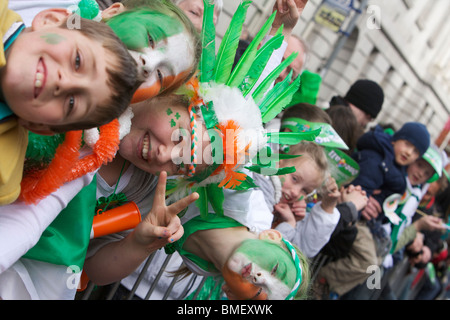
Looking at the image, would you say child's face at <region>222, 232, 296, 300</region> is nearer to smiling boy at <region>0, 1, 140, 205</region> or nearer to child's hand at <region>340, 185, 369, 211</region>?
smiling boy at <region>0, 1, 140, 205</region>

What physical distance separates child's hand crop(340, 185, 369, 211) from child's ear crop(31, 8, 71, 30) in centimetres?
204

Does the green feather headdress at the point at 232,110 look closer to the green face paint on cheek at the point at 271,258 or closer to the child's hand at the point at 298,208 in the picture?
the green face paint on cheek at the point at 271,258

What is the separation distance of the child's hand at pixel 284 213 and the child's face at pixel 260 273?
780mm

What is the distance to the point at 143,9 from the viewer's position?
1072 mm

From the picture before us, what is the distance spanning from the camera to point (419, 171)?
3.40 m

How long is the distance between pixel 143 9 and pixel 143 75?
0.22m

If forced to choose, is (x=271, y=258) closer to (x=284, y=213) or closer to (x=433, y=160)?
(x=284, y=213)

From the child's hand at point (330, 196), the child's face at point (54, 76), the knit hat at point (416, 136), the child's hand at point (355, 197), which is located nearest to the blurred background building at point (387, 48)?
the knit hat at point (416, 136)

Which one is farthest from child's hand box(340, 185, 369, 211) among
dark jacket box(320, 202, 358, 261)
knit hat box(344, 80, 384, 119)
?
knit hat box(344, 80, 384, 119)

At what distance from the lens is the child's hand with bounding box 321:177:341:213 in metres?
2.12

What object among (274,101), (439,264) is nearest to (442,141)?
(439,264)

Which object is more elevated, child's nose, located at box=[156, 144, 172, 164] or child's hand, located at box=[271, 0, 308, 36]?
child's hand, located at box=[271, 0, 308, 36]

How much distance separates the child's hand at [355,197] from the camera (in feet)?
8.27

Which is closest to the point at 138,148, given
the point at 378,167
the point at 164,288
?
the point at 164,288
